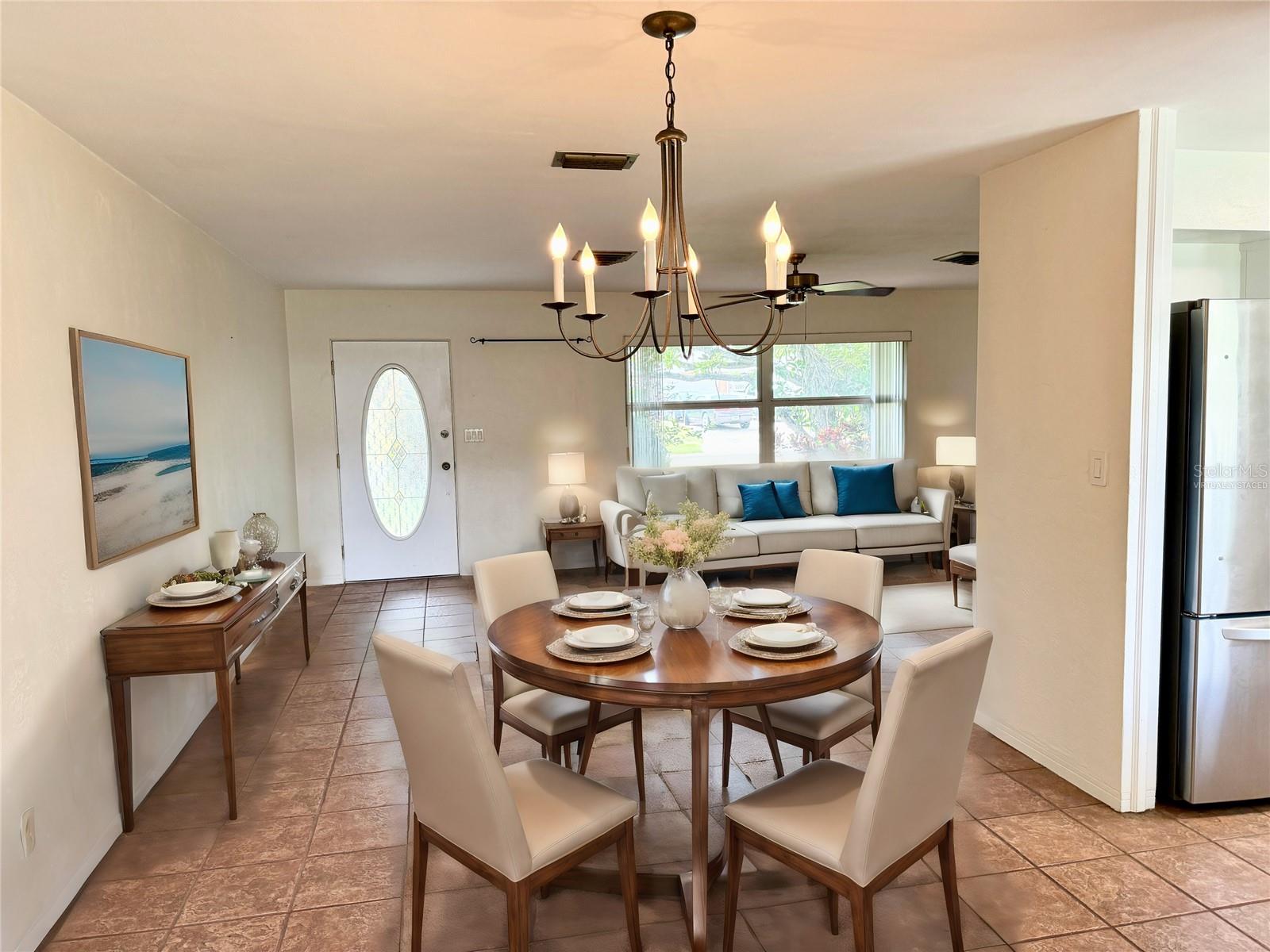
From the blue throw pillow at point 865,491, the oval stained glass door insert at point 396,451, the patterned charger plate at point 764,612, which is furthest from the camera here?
the blue throw pillow at point 865,491

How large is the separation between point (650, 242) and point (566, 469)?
444cm

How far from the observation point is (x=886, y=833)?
1.79 m

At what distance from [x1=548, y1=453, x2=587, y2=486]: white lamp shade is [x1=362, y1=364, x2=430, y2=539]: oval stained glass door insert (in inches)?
39.7

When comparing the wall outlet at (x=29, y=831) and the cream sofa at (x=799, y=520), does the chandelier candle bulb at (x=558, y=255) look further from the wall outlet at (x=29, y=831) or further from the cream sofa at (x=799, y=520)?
the cream sofa at (x=799, y=520)

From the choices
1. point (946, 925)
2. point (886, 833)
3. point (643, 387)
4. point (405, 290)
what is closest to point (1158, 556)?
point (946, 925)

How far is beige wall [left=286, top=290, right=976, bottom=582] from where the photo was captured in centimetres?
633

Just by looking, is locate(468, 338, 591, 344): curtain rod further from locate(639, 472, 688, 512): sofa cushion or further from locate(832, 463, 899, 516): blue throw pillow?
locate(832, 463, 899, 516): blue throw pillow

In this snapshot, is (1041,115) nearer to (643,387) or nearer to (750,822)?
Result: (750,822)

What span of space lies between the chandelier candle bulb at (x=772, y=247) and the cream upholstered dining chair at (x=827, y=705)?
3.77ft

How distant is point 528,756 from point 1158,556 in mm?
2439

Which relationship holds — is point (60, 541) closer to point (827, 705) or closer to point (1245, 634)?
point (827, 705)

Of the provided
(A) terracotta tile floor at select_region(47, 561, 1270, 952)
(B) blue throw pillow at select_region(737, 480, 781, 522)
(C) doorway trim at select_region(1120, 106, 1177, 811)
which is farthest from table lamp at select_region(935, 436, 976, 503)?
(C) doorway trim at select_region(1120, 106, 1177, 811)

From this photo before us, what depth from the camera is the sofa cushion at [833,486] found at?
6930 mm

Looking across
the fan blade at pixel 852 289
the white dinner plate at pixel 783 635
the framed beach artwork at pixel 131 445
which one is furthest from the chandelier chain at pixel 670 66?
the fan blade at pixel 852 289
